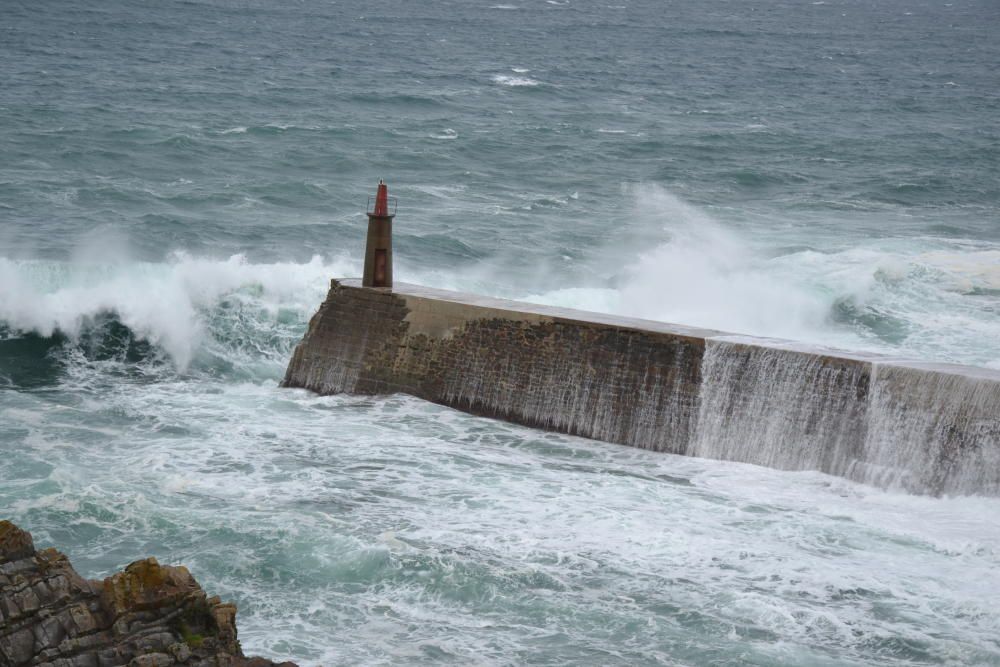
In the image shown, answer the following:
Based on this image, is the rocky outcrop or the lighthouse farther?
the lighthouse

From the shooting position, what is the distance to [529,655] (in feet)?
31.8

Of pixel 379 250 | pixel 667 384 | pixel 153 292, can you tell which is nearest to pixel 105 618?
pixel 667 384

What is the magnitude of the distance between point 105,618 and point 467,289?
42.9ft

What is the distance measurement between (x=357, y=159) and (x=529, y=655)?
2188 cm

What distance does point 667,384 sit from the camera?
46.0 ft

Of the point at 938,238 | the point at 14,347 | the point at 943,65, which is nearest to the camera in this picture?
the point at 14,347

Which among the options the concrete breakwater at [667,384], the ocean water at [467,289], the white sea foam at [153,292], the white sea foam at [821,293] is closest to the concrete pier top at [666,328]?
the concrete breakwater at [667,384]

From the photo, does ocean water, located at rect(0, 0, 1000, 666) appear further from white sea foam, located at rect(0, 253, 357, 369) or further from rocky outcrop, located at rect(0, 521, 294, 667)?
rocky outcrop, located at rect(0, 521, 294, 667)

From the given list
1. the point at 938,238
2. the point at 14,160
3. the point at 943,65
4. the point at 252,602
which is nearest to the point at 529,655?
the point at 252,602

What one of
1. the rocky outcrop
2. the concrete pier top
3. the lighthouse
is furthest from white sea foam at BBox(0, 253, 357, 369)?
the rocky outcrop

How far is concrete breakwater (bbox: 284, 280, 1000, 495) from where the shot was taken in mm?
12828

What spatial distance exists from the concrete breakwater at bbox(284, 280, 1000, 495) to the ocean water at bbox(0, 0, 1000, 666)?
0.28 meters

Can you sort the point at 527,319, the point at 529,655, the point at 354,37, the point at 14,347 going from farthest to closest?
1. the point at 354,37
2. the point at 14,347
3. the point at 527,319
4. the point at 529,655

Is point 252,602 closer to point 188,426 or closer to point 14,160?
point 188,426
